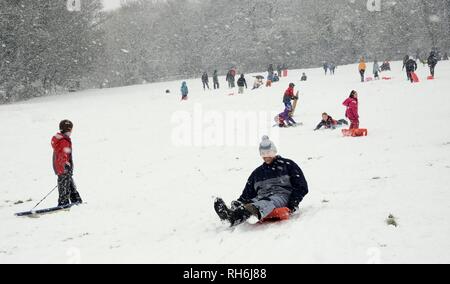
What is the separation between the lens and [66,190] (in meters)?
9.64

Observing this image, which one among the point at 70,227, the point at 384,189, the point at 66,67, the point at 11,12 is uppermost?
the point at 11,12

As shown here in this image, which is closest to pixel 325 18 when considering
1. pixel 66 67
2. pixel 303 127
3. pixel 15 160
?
pixel 66 67

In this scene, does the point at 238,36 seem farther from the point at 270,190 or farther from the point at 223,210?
the point at 223,210

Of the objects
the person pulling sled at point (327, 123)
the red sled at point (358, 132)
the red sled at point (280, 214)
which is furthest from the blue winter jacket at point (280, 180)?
the person pulling sled at point (327, 123)

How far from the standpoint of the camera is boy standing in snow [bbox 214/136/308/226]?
6344mm

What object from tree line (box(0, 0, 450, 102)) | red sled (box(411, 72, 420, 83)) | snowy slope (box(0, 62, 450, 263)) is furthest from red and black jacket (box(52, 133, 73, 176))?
tree line (box(0, 0, 450, 102))

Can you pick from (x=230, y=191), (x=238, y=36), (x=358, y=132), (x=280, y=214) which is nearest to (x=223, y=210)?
(x=280, y=214)

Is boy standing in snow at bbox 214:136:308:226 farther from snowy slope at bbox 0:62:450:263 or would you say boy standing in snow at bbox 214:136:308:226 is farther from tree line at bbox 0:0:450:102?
tree line at bbox 0:0:450:102

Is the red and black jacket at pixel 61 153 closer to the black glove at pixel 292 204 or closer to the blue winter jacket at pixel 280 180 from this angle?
the blue winter jacket at pixel 280 180

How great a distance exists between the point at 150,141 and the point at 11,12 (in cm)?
2733

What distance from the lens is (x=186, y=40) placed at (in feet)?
242

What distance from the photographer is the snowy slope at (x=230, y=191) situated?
5.16 metres

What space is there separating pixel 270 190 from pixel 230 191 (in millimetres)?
2916
